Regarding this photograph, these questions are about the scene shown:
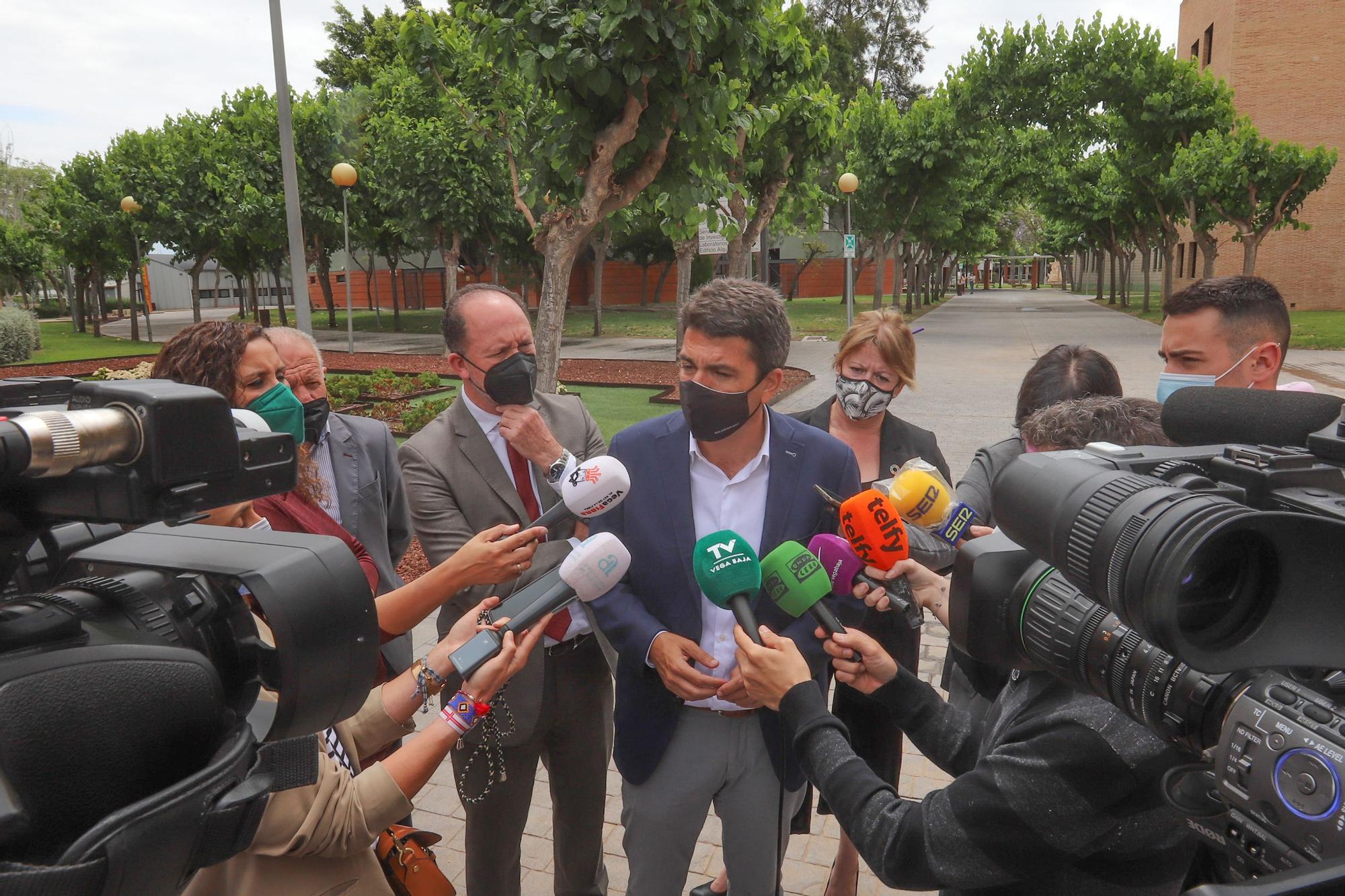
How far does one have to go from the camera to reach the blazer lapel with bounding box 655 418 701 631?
244cm

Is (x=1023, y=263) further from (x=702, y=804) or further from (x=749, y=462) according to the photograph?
(x=702, y=804)

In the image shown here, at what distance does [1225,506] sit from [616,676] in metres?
1.82

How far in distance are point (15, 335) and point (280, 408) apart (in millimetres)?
28637

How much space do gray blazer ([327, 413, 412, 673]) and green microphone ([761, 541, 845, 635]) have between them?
5.08 ft

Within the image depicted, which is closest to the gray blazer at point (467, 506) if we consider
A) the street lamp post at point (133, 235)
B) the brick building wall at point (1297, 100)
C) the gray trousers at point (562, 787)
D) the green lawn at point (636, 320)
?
the gray trousers at point (562, 787)

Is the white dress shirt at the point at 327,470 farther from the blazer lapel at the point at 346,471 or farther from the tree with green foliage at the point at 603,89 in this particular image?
the tree with green foliage at the point at 603,89

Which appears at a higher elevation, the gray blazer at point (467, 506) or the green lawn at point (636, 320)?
the green lawn at point (636, 320)

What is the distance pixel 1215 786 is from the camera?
1197mm

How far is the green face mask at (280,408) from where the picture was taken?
9.00 ft

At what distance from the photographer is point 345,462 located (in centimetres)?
324

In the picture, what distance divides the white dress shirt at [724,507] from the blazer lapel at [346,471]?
1.37 m

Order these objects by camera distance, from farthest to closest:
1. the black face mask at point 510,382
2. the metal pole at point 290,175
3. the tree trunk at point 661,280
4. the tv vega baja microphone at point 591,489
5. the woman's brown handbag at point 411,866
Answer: the tree trunk at point 661,280 → the metal pole at point 290,175 → the black face mask at point 510,382 → the tv vega baja microphone at point 591,489 → the woman's brown handbag at point 411,866

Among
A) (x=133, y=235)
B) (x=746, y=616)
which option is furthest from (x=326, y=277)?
(x=746, y=616)

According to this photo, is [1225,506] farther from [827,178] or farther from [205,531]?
[827,178]
